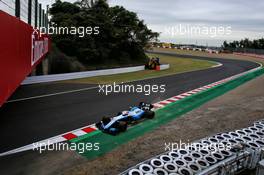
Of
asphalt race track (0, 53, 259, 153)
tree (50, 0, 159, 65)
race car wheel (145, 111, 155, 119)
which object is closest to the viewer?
asphalt race track (0, 53, 259, 153)

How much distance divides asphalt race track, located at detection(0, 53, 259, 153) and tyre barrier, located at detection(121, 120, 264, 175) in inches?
171

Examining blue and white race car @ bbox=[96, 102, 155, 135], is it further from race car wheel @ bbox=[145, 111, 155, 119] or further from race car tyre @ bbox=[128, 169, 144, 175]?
race car tyre @ bbox=[128, 169, 144, 175]

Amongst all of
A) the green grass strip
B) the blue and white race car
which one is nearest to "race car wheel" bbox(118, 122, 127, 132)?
the blue and white race car

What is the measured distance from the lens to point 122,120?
940 cm

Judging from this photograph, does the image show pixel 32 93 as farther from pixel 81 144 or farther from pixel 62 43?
pixel 62 43

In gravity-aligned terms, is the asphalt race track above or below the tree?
below

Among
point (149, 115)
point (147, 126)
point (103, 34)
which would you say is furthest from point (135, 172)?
point (103, 34)

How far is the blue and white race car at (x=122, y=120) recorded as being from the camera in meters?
8.84

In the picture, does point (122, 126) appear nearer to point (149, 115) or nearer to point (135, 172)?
point (149, 115)

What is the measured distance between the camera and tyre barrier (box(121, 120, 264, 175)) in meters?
5.20

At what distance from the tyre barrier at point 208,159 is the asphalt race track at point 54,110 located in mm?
4341

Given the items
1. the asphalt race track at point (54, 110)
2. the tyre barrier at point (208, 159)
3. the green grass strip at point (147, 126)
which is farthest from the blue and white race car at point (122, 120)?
the tyre barrier at point (208, 159)

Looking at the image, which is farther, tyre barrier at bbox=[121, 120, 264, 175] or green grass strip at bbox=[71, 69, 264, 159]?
green grass strip at bbox=[71, 69, 264, 159]

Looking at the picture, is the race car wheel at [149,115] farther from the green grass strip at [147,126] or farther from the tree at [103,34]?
the tree at [103,34]
